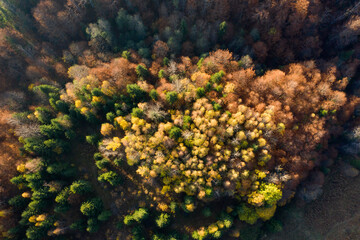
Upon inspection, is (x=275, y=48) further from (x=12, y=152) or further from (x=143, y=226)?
(x=12, y=152)

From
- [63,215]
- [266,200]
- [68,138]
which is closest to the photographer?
[266,200]

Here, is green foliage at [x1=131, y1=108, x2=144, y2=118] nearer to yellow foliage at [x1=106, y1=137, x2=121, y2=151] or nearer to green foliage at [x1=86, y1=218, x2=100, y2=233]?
yellow foliage at [x1=106, y1=137, x2=121, y2=151]

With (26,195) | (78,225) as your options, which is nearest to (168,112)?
(78,225)

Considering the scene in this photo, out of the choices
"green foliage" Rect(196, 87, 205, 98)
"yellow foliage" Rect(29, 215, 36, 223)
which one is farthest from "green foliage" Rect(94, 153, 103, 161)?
"green foliage" Rect(196, 87, 205, 98)

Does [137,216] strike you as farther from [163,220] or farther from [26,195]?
[26,195]

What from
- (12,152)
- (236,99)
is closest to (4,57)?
(12,152)

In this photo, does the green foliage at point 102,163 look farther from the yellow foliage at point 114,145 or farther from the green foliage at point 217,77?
the green foliage at point 217,77
